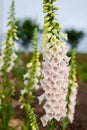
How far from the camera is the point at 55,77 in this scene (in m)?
4.80

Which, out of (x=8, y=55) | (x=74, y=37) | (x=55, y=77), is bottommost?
(x=74, y=37)

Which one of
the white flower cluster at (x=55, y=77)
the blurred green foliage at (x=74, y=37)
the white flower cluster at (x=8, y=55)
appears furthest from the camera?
the blurred green foliage at (x=74, y=37)

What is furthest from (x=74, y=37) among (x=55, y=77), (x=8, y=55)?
(x=55, y=77)

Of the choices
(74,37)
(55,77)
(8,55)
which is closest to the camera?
(55,77)

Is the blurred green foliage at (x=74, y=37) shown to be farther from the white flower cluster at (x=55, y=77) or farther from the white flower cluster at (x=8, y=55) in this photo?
the white flower cluster at (x=55, y=77)

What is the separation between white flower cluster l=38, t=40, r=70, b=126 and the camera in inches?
189

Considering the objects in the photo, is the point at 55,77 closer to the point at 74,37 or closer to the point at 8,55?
the point at 8,55

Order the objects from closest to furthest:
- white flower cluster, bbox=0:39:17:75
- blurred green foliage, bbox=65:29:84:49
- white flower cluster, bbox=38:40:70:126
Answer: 1. white flower cluster, bbox=38:40:70:126
2. white flower cluster, bbox=0:39:17:75
3. blurred green foliage, bbox=65:29:84:49

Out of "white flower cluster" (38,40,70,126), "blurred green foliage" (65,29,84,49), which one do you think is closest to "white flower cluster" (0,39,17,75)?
"white flower cluster" (38,40,70,126)

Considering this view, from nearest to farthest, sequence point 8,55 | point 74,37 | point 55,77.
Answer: point 55,77
point 8,55
point 74,37

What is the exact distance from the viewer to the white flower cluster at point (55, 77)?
4.79m

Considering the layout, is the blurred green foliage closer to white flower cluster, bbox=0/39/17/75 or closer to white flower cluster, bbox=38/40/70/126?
white flower cluster, bbox=0/39/17/75

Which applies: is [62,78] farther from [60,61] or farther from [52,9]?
[52,9]

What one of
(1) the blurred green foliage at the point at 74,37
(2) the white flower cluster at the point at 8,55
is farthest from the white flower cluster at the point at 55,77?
(1) the blurred green foliage at the point at 74,37
